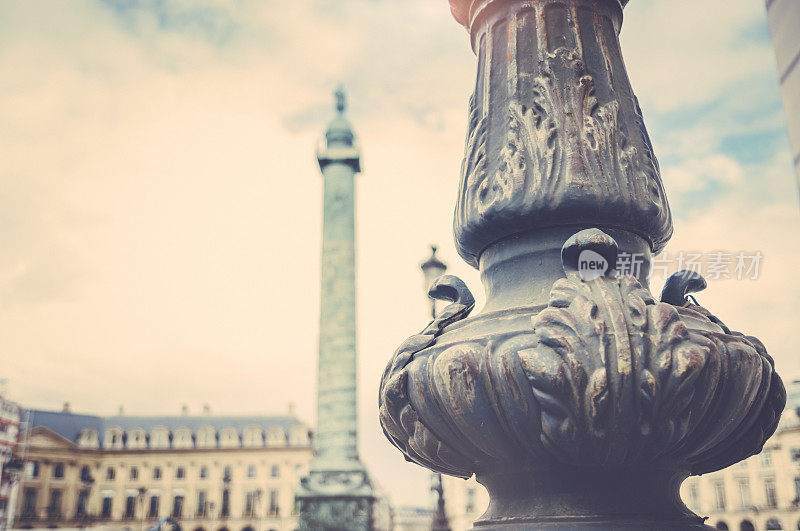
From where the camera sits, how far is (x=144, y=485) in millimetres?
57438

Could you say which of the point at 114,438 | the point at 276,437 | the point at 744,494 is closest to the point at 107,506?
the point at 114,438

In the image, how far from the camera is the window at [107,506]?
56.9 m

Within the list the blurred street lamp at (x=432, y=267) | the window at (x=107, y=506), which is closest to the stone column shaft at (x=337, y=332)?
A: the blurred street lamp at (x=432, y=267)

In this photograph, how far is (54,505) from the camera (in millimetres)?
56062

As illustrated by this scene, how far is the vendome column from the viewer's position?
26.5m

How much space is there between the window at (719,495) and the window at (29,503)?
51188 mm

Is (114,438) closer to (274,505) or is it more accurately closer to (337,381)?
(274,505)

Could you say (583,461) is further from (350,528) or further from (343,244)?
(343,244)

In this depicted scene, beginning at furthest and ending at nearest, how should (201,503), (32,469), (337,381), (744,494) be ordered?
(201,503)
(32,469)
(744,494)
(337,381)

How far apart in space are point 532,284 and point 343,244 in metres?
28.3

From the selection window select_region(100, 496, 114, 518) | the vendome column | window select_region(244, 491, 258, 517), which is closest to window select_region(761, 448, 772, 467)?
the vendome column

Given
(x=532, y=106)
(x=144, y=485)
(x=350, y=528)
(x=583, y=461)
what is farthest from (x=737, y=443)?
(x=144, y=485)

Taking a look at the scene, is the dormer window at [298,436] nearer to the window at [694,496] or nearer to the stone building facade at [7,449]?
the stone building facade at [7,449]

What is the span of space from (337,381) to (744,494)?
30.3 meters
